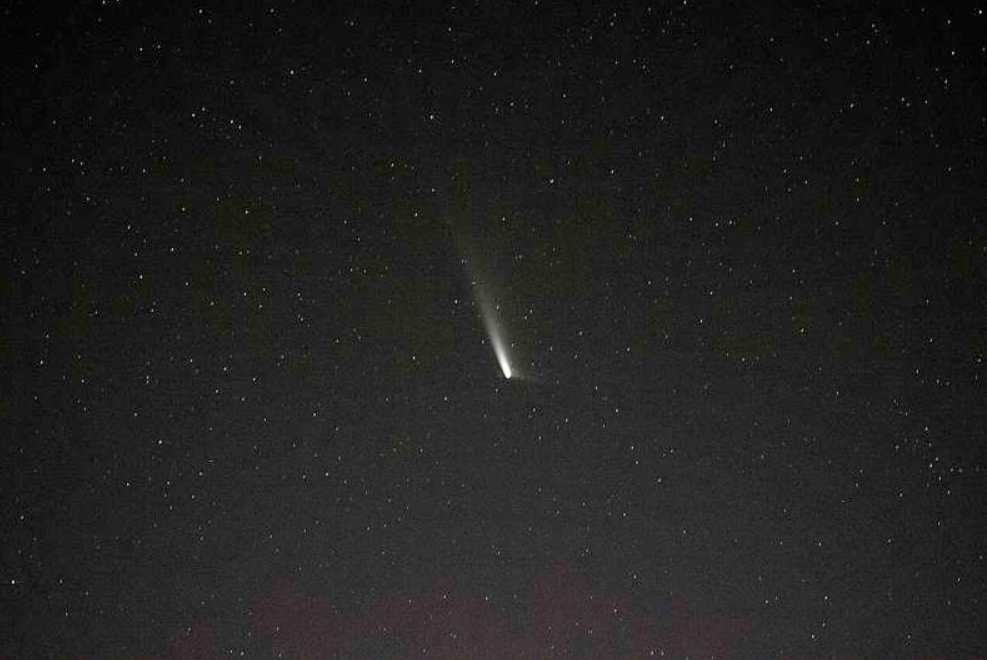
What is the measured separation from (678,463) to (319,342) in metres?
0.20

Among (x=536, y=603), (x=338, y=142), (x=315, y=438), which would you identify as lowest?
(x=536, y=603)

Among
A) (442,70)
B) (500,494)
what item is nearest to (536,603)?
(500,494)

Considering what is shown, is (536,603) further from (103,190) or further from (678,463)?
(103,190)

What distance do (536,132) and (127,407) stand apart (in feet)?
0.83

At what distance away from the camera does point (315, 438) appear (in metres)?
0.53

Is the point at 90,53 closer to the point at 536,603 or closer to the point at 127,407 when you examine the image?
the point at 127,407

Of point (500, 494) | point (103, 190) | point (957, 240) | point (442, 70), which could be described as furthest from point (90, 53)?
point (957, 240)

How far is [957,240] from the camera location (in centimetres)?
53

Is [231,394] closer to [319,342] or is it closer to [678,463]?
[319,342]

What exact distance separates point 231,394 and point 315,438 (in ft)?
0.16

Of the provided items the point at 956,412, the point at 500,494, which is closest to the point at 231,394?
the point at 500,494

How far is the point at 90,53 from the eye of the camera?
52cm

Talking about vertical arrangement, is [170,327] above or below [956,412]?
above

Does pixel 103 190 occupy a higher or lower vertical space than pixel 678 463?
higher
